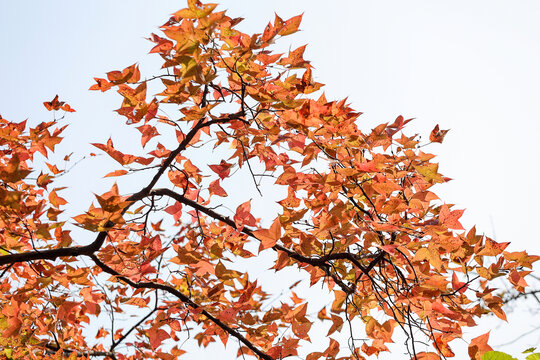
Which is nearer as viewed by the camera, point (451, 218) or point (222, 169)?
point (451, 218)

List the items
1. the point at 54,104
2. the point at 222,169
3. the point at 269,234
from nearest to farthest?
the point at 269,234 → the point at 222,169 → the point at 54,104

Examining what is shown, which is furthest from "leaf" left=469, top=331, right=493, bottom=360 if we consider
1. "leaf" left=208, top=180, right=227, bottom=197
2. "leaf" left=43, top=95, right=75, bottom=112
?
"leaf" left=43, top=95, right=75, bottom=112

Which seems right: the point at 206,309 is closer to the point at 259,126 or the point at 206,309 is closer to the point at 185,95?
the point at 259,126

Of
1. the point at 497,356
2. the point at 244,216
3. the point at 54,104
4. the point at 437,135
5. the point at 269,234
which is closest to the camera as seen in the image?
the point at 497,356

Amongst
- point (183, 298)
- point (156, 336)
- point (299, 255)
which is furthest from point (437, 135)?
point (156, 336)

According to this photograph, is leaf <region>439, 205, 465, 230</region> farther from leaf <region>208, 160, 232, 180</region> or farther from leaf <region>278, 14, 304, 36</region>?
leaf <region>208, 160, 232, 180</region>

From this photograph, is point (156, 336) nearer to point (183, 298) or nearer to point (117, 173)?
point (183, 298)

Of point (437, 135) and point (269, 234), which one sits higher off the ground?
point (437, 135)

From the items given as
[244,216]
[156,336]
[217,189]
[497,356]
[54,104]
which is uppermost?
[54,104]

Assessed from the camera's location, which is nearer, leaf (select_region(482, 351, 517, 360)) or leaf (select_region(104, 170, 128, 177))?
leaf (select_region(482, 351, 517, 360))

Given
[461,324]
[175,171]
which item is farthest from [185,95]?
[461,324]

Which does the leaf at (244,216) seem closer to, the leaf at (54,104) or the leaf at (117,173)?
the leaf at (117,173)

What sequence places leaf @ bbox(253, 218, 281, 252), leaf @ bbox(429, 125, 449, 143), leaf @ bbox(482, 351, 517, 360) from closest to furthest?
1. leaf @ bbox(482, 351, 517, 360)
2. leaf @ bbox(253, 218, 281, 252)
3. leaf @ bbox(429, 125, 449, 143)

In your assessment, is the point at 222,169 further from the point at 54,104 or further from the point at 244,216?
the point at 54,104
